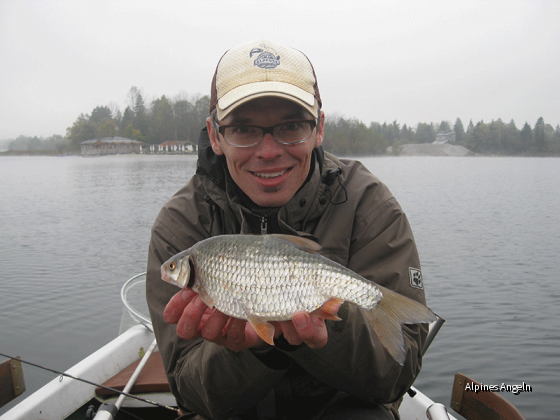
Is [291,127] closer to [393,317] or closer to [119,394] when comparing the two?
[393,317]

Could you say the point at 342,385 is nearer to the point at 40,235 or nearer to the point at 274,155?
the point at 274,155

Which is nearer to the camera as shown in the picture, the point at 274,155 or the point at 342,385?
the point at 342,385

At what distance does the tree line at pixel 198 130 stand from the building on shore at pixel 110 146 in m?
3.46

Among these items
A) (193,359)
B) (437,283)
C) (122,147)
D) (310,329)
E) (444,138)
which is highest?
(444,138)

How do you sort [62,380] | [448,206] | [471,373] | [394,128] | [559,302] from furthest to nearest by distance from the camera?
[394,128]
[448,206]
[559,302]
[471,373]
[62,380]

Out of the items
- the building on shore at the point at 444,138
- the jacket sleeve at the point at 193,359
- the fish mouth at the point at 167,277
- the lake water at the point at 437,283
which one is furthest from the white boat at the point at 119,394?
the building on shore at the point at 444,138

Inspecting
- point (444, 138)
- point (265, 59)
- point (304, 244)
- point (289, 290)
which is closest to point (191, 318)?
point (289, 290)

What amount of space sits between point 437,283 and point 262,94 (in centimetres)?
901

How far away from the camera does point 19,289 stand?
394 inches

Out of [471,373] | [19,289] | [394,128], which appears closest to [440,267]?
[471,373]

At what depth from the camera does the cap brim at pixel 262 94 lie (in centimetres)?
236

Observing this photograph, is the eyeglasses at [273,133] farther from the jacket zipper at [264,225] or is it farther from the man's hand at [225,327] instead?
the man's hand at [225,327]

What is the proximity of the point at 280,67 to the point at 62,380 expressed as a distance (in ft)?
9.33

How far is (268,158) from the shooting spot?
245 cm
